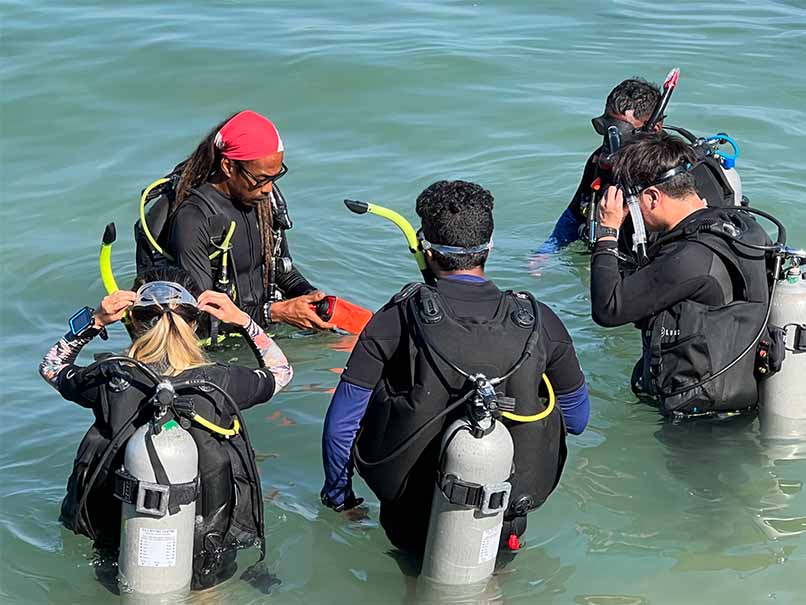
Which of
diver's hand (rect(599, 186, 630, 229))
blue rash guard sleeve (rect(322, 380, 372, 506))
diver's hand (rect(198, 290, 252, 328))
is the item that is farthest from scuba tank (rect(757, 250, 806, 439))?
diver's hand (rect(198, 290, 252, 328))

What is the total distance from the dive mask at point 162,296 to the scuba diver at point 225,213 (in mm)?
1636

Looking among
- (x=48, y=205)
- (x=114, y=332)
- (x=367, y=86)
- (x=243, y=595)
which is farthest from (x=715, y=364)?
(x=367, y=86)

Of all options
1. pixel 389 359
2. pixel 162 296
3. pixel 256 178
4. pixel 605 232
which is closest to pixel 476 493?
pixel 389 359

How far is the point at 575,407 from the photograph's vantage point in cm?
413

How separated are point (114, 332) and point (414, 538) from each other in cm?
347

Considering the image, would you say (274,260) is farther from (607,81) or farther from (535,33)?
(535,33)

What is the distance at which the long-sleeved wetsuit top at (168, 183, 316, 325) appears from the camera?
5.69 m

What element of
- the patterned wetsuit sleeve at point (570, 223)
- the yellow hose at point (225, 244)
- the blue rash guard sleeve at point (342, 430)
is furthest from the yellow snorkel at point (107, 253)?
the patterned wetsuit sleeve at point (570, 223)

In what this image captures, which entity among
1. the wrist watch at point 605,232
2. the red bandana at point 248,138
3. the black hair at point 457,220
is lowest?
the wrist watch at point 605,232

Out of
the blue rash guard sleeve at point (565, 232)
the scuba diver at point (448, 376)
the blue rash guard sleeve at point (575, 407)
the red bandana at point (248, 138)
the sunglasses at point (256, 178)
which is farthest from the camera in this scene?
the blue rash guard sleeve at point (565, 232)

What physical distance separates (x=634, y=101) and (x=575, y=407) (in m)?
3.20

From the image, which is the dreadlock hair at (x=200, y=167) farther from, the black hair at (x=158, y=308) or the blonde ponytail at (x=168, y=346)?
the blonde ponytail at (x=168, y=346)

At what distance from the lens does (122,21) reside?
44.0 feet

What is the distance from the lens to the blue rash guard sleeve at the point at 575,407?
4098 mm
